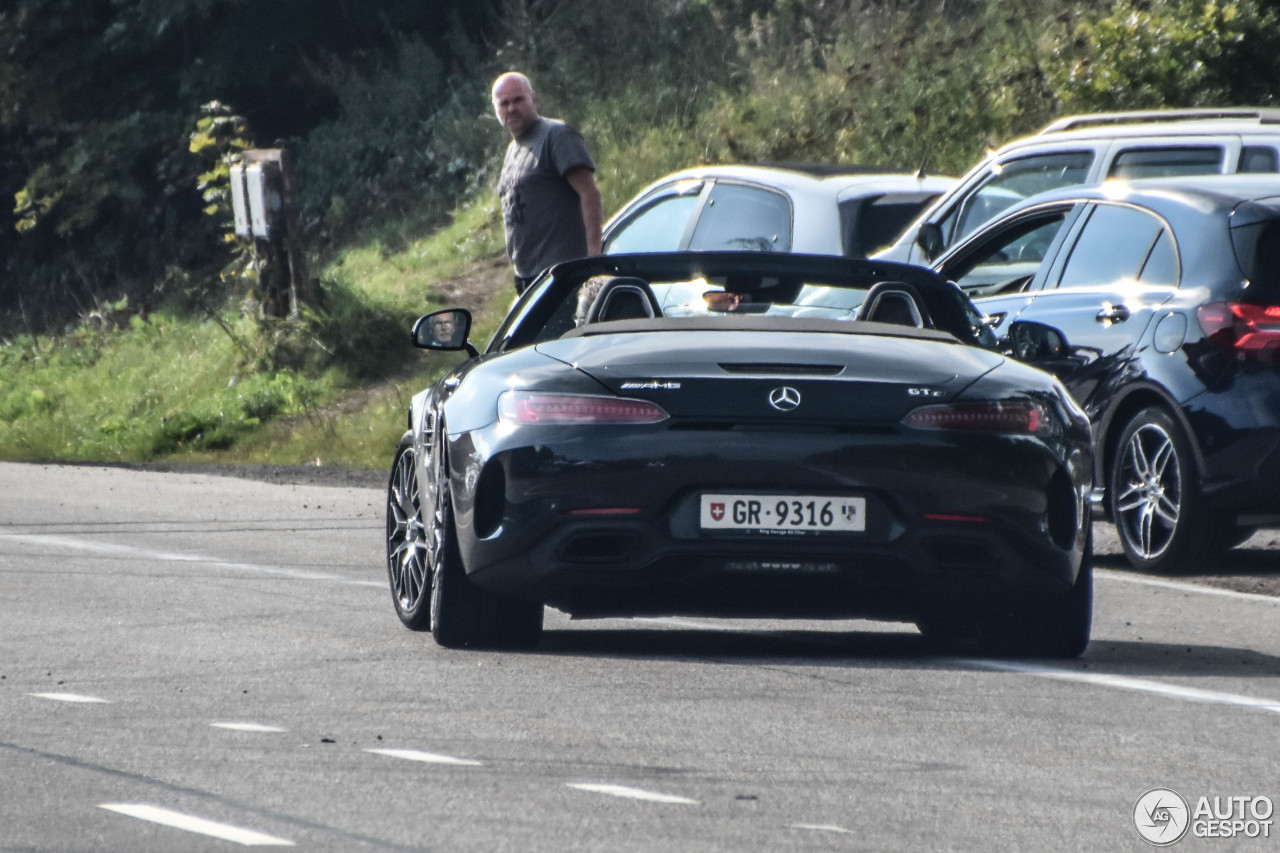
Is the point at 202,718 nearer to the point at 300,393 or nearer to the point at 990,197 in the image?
the point at 990,197

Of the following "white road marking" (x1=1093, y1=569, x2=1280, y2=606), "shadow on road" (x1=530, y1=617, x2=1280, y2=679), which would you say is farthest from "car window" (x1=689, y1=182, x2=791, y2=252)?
"shadow on road" (x1=530, y1=617, x2=1280, y2=679)

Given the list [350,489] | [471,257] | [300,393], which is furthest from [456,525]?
[471,257]

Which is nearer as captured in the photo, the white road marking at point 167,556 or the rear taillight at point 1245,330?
the rear taillight at point 1245,330

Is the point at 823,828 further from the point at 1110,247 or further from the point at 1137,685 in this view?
the point at 1110,247

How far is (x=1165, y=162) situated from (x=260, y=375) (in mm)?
11757

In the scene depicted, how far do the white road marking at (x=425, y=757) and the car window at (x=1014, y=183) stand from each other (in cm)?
719

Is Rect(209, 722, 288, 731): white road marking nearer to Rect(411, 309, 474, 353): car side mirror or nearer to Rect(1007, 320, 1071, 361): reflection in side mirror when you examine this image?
Rect(411, 309, 474, 353): car side mirror

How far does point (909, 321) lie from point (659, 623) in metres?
1.41

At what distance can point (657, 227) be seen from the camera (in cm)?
1351

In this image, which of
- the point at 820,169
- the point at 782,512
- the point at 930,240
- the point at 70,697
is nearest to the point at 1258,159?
the point at 930,240

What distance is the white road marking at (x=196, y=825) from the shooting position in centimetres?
475

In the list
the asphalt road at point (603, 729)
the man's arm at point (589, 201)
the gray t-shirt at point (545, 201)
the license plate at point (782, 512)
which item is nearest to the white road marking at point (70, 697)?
the asphalt road at point (603, 729)

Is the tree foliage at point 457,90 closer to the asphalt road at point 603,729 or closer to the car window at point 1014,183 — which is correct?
the car window at point 1014,183

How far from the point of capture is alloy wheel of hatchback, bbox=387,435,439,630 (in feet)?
26.0
